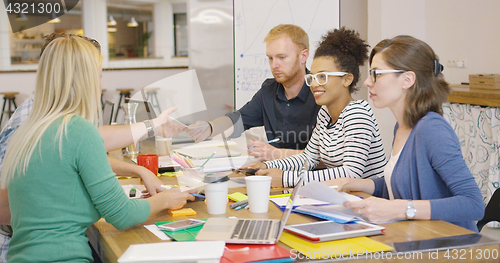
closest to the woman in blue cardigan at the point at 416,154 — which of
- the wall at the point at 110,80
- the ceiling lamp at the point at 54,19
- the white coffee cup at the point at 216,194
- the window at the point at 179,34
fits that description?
the white coffee cup at the point at 216,194

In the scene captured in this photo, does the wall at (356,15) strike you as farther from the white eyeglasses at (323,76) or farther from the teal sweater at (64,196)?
the teal sweater at (64,196)

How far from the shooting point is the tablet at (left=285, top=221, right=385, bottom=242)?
106 centimetres

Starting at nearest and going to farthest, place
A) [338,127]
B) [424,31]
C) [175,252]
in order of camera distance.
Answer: [175,252] < [338,127] < [424,31]

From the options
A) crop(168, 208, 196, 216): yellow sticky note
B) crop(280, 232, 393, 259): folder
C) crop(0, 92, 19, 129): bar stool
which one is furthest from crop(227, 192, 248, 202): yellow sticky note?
crop(0, 92, 19, 129): bar stool

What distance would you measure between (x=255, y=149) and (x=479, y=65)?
2429 mm

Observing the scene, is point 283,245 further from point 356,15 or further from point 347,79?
point 356,15

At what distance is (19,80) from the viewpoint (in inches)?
313

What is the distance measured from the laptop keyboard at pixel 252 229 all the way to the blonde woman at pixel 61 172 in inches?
11.0

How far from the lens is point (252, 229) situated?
1.13 meters

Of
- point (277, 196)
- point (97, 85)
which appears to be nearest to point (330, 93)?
point (277, 196)

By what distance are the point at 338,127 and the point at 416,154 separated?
525mm

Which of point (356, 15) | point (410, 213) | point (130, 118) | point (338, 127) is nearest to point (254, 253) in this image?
point (410, 213)

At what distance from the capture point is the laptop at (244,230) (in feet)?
3.45

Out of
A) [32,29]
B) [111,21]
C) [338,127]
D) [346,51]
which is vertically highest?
[111,21]
